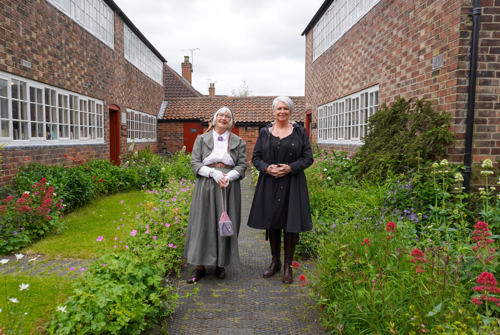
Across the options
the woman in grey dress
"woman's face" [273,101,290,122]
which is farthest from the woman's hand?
"woman's face" [273,101,290,122]

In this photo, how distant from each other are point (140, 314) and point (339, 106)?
9.29 m

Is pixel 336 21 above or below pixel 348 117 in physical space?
above

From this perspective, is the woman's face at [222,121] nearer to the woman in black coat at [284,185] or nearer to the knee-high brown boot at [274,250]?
the woman in black coat at [284,185]

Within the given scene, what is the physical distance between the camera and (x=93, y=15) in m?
10.4

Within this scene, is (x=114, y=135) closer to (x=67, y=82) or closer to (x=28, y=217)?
(x=67, y=82)

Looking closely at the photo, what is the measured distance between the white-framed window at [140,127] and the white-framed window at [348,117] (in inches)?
304

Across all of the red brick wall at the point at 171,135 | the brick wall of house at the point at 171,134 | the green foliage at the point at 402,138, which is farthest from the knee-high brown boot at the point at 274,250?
the brick wall of house at the point at 171,134

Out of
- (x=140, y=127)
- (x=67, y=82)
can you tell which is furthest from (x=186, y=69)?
(x=67, y=82)

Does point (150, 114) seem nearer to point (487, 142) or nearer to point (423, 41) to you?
point (423, 41)

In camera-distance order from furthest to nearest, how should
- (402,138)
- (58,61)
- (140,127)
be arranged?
(140,127), (58,61), (402,138)

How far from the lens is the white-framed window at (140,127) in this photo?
14266 mm

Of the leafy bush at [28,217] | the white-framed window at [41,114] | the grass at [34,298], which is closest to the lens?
the grass at [34,298]

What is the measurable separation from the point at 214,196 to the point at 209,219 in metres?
0.26

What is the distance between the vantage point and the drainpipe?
460cm
